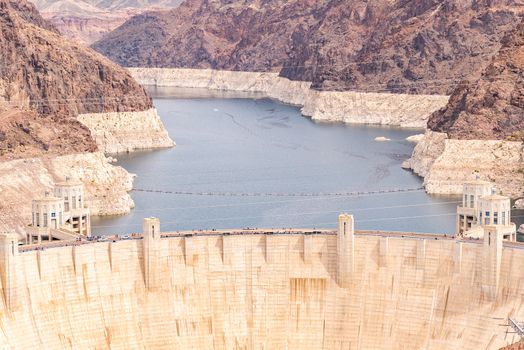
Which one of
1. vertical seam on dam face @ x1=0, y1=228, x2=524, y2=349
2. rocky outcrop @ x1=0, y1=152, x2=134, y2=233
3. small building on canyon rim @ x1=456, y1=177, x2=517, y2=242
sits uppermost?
small building on canyon rim @ x1=456, y1=177, x2=517, y2=242

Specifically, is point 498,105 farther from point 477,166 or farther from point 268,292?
point 268,292

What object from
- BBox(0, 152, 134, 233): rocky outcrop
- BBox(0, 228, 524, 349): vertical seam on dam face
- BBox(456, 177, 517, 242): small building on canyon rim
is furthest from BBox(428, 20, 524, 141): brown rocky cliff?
BBox(0, 228, 524, 349): vertical seam on dam face

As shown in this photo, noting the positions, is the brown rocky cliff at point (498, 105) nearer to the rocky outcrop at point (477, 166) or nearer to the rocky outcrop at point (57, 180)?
the rocky outcrop at point (477, 166)

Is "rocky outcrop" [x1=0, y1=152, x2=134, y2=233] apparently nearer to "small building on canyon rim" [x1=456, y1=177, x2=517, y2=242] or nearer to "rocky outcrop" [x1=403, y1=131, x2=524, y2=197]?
"rocky outcrop" [x1=403, y1=131, x2=524, y2=197]

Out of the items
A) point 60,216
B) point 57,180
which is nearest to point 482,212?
point 60,216

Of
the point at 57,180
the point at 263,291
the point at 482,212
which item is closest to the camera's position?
the point at 263,291
